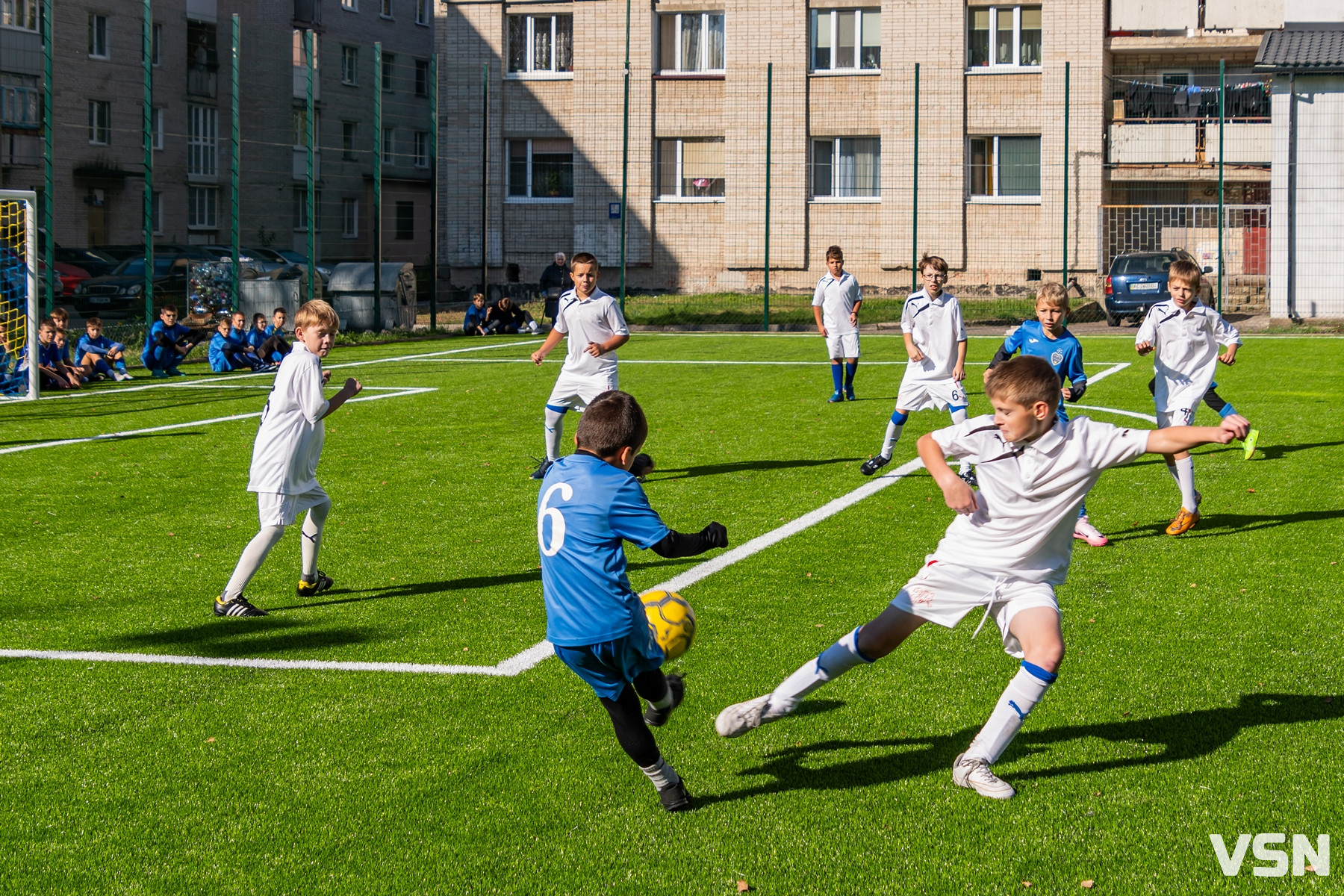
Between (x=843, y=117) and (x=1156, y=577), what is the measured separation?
3229 cm

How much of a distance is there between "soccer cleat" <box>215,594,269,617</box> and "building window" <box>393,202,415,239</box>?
159 ft

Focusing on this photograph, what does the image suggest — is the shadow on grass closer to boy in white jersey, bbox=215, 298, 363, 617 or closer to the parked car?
boy in white jersey, bbox=215, 298, 363, 617

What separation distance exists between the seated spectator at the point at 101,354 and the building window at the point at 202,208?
96.4ft

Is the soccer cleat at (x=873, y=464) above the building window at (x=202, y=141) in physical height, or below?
below

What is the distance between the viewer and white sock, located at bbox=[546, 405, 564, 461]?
12.4 m

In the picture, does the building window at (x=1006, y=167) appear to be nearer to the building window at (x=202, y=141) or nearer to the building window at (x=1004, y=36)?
the building window at (x=1004, y=36)

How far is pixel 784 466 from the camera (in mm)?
12508

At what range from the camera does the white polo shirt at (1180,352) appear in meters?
10.0

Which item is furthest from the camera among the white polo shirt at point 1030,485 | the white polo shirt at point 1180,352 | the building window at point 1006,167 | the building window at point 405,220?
the building window at point 405,220

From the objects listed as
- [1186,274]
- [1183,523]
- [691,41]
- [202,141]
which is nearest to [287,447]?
[1183,523]

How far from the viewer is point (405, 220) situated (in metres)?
55.9

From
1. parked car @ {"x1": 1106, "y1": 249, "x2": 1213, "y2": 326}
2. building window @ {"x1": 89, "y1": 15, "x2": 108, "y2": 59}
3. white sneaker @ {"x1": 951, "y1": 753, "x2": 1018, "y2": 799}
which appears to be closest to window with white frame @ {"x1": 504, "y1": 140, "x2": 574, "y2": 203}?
building window @ {"x1": 89, "y1": 15, "x2": 108, "y2": 59}

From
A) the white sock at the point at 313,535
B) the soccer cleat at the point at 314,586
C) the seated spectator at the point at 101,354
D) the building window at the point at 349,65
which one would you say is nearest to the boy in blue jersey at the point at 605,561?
the white sock at the point at 313,535

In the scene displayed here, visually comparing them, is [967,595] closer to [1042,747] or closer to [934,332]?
[1042,747]
